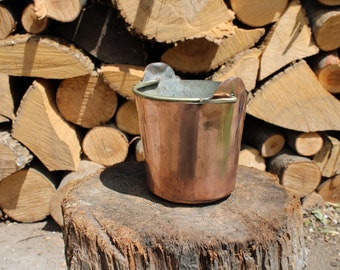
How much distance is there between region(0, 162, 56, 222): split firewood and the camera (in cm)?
260

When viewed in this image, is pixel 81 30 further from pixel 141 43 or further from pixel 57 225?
pixel 57 225

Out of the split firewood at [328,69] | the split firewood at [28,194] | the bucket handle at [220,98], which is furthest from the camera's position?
the split firewood at [28,194]

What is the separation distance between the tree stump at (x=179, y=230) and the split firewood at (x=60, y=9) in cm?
87

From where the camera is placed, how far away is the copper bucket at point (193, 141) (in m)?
1.31

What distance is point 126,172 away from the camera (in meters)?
1.72

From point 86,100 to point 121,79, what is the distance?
259 millimetres

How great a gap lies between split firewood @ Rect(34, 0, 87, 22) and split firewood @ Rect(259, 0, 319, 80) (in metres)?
0.93

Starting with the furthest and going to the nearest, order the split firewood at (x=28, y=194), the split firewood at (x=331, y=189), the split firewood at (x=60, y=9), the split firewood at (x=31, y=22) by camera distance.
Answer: the split firewood at (x=331, y=189), the split firewood at (x=28, y=194), the split firewood at (x=31, y=22), the split firewood at (x=60, y=9)

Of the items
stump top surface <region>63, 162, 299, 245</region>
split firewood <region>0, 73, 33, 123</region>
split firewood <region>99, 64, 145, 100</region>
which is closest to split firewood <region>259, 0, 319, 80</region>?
split firewood <region>99, 64, 145, 100</region>

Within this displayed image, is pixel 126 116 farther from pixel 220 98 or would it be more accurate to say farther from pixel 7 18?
pixel 220 98

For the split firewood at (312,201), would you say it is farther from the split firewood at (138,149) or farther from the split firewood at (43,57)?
the split firewood at (43,57)

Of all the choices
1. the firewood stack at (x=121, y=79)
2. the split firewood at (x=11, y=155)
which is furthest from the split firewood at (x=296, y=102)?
the split firewood at (x=11, y=155)

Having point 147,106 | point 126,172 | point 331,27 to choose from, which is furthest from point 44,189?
point 331,27

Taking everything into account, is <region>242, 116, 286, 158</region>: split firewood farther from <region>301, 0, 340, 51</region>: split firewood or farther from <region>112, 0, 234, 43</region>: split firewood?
<region>112, 0, 234, 43</region>: split firewood
